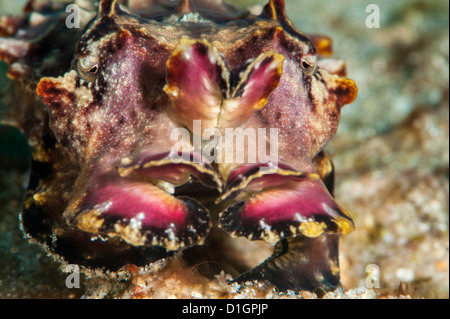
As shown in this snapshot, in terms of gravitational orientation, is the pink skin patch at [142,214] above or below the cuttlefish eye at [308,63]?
below

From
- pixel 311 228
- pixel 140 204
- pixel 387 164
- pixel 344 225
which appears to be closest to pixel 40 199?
pixel 140 204

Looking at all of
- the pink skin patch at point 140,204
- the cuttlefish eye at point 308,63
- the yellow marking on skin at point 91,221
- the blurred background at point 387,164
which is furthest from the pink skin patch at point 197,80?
the blurred background at point 387,164

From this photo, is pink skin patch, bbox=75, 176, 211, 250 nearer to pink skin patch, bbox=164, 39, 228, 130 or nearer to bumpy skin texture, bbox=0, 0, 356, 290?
bumpy skin texture, bbox=0, 0, 356, 290

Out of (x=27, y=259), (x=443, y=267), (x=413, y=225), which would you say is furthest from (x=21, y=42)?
(x=443, y=267)

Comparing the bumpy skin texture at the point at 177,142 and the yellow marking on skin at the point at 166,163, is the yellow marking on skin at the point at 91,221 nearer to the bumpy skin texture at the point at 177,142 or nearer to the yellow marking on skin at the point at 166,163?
the bumpy skin texture at the point at 177,142

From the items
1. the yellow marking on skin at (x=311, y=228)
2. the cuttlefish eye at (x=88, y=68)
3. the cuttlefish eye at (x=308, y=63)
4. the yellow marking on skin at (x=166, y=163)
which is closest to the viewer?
the yellow marking on skin at (x=166, y=163)

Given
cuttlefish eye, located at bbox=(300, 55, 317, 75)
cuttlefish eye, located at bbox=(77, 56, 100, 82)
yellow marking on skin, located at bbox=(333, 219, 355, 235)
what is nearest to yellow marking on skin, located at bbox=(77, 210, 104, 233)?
cuttlefish eye, located at bbox=(77, 56, 100, 82)
